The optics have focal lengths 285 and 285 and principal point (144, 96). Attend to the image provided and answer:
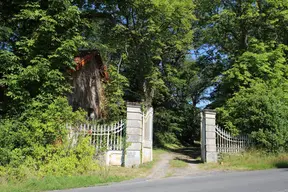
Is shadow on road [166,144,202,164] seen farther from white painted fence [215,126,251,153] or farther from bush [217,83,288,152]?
bush [217,83,288,152]

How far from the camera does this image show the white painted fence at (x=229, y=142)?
45.2 ft

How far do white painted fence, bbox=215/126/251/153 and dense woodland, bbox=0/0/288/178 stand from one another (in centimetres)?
55

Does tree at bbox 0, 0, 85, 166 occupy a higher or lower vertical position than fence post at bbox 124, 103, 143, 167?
higher

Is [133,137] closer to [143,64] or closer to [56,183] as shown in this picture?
[56,183]

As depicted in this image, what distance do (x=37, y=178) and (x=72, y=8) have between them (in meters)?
6.82

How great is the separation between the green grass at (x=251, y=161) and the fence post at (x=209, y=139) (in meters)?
0.44

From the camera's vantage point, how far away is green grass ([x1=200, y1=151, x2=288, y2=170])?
1202cm

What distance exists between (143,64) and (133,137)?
1001 cm

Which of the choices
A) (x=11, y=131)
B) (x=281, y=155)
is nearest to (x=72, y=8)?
(x=11, y=131)

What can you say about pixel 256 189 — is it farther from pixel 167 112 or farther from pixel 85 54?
pixel 167 112

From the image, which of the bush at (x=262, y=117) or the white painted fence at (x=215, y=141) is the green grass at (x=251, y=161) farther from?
the bush at (x=262, y=117)

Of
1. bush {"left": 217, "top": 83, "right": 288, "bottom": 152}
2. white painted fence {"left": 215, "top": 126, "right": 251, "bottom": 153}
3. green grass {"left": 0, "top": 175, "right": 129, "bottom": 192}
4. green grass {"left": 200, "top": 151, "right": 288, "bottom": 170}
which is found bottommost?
green grass {"left": 0, "top": 175, "right": 129, "bottom": 192}

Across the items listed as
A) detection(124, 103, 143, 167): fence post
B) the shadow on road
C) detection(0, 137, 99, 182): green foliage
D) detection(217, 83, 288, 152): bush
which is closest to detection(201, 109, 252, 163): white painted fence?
detection(217, 83, 288, 152): bush

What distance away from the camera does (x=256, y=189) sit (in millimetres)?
7449
